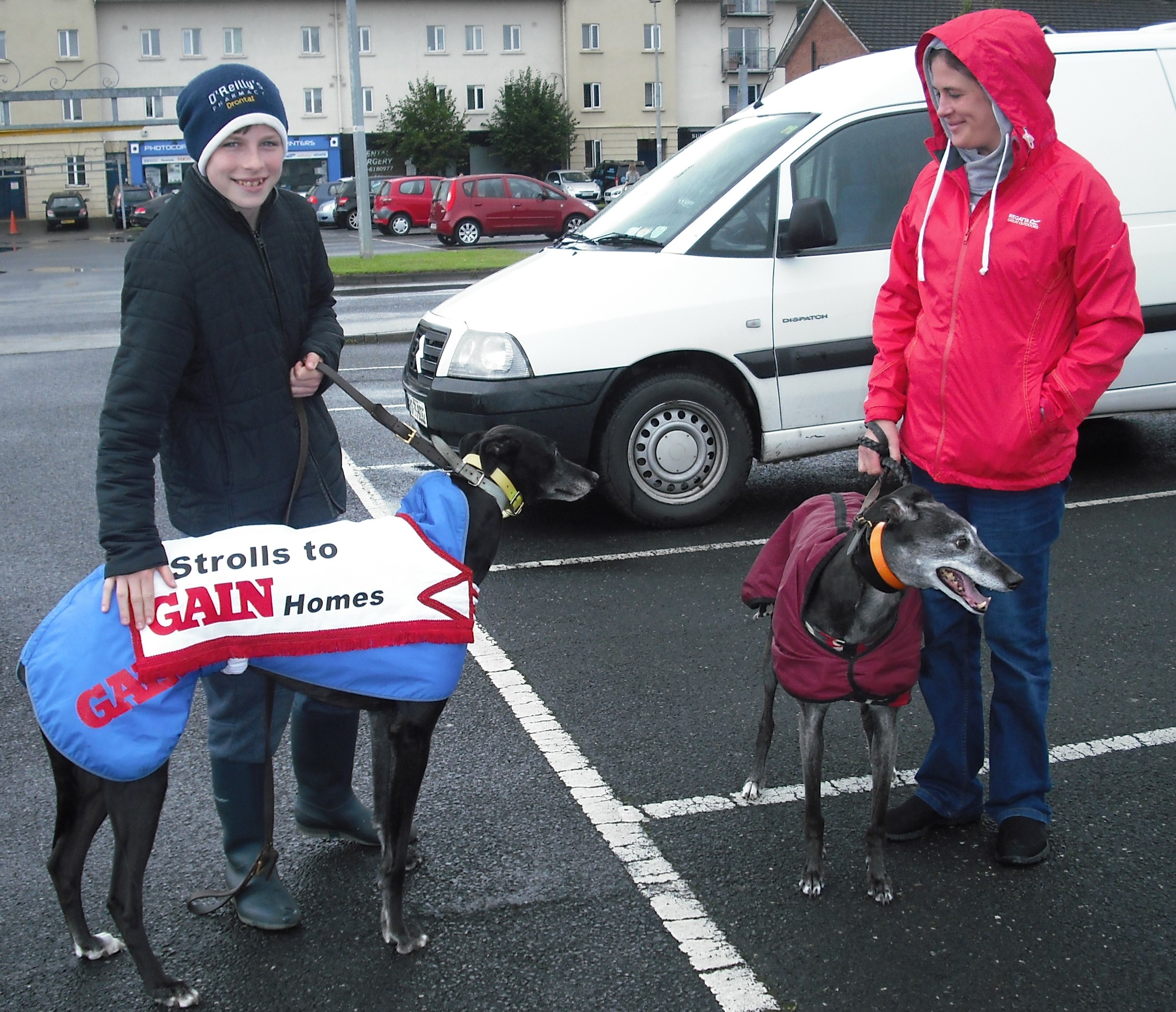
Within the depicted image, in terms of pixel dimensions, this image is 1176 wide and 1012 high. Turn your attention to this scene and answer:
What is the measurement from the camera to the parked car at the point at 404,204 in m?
37.3

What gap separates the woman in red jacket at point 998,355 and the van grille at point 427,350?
340cm

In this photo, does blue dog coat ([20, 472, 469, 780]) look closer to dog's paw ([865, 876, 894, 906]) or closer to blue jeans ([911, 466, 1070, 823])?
dog's paw ([865, 876, 894, 906])

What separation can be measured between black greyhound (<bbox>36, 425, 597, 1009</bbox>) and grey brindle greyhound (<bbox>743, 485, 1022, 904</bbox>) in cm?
91

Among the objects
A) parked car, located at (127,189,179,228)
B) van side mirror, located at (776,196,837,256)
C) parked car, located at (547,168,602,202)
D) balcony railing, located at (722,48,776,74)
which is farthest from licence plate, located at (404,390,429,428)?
balcony railing, located at (722,48,776,74)

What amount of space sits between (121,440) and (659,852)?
1870 millimetres

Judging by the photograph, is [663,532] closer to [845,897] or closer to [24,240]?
[845,897]

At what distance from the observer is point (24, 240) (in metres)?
41.8

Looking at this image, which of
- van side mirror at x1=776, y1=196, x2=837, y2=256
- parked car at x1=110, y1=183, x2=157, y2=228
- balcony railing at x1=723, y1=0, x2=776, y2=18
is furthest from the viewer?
balcony railing at x1=723, y1=0, x2=776, y2=18

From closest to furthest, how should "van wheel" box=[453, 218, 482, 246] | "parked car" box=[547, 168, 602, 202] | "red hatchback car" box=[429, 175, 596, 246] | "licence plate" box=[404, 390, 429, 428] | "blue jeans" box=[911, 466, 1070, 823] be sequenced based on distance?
1. "blue jeans" box=[911, 466, 1070, 823]
2. "licence plate" box=[404, 390, 429, 428]
3. "red hatchback car" box=[429, 175, 596, 246]
4. "van wheel" box=[453, 218, 482, 246]
5. "parked car" box=[547, 168, 602, 202]

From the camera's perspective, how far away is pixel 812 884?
3299 millimetres

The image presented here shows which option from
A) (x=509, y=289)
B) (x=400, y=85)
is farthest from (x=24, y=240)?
(x=509, y=289)

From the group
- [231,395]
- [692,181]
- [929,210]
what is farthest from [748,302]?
[231,395]

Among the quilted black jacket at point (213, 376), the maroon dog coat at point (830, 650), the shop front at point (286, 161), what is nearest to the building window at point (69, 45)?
the shop front at point (286, 161)

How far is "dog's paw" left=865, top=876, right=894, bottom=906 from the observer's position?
10.7 ft
